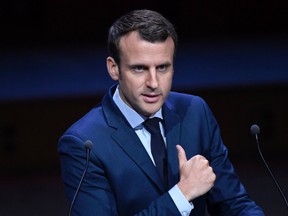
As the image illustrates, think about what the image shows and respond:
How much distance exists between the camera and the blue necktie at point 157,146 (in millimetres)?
2568

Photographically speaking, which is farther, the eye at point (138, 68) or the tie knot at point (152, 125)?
the tie knot at point (152, 125)

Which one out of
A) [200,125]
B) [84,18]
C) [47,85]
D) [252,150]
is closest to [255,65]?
[252,150]

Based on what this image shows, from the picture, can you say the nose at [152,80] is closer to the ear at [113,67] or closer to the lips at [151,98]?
the lips at [151,98]

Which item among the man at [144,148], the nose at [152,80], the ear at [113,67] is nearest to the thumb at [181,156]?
the man at [144,148]

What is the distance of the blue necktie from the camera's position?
8.43ft

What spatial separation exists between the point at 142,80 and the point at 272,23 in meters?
6.62

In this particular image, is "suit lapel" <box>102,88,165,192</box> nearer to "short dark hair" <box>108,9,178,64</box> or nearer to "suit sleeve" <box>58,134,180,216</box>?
"suit sleeve" <box>58,134,180,216</box>

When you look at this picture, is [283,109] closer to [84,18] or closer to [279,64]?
[279,64]

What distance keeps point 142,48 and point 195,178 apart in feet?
A: 1.51

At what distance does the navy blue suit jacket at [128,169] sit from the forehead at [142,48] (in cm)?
26

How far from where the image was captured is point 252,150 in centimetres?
577

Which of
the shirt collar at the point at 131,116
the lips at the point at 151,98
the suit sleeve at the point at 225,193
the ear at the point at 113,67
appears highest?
the ear at the point at 113,67

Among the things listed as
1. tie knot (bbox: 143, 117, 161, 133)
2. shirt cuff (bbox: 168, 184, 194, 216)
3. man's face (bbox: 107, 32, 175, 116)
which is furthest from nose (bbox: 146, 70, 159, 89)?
shirt cuff (bbox: 168, 184, 194, 216)

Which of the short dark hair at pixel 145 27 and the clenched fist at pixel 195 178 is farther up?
the short dark hair at pixel 145 27
